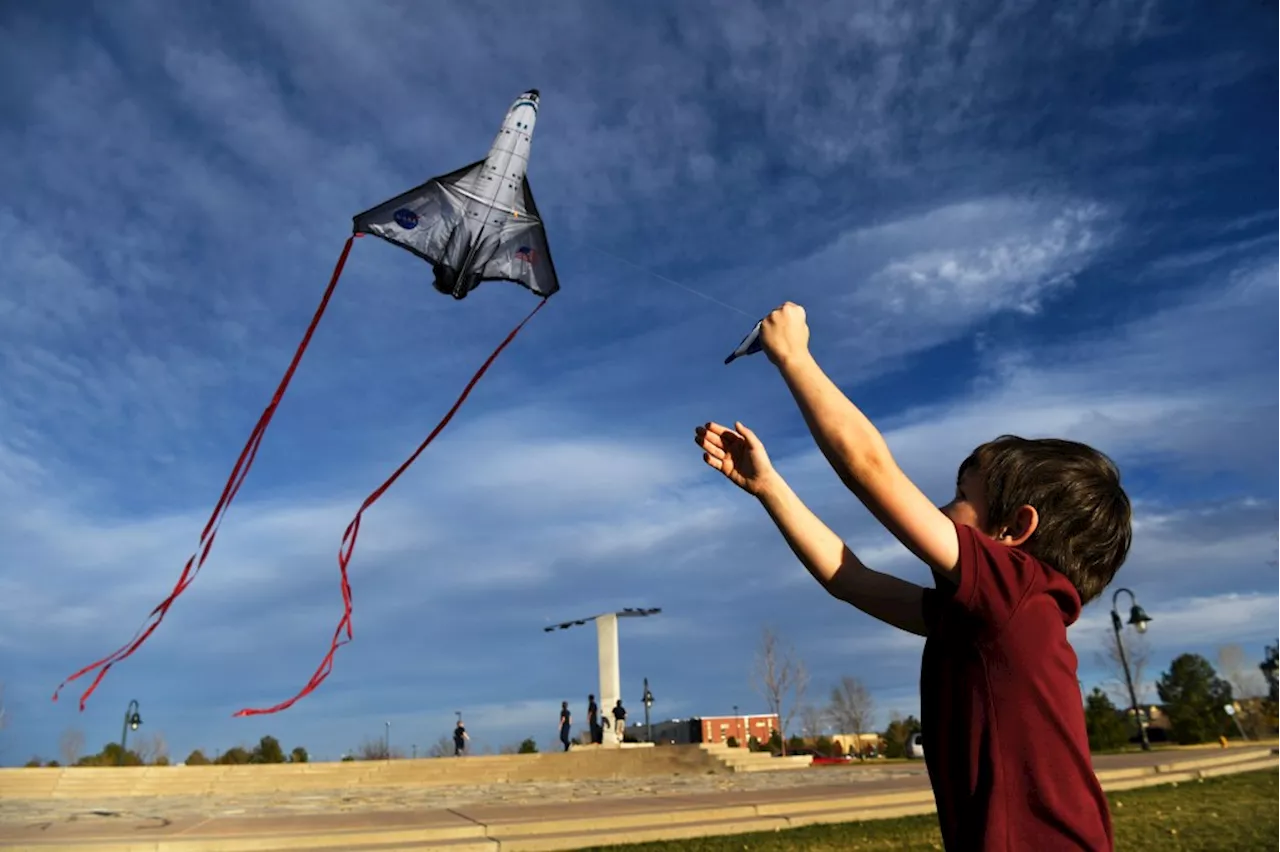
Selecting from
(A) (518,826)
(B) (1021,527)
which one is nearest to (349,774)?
(A) (518,826)

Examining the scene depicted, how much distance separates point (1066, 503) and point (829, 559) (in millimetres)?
681

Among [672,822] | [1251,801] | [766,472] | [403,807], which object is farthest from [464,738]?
[766,472]

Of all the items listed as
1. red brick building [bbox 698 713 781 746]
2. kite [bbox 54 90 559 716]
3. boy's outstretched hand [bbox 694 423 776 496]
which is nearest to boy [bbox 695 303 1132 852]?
boy's outstretched hand [bbox 694 423 776 496]

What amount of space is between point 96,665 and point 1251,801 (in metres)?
14.2

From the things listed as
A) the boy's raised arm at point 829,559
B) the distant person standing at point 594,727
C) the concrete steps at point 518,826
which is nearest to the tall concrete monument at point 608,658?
the distant person standing at point 594,727

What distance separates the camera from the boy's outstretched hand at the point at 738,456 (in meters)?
2.41

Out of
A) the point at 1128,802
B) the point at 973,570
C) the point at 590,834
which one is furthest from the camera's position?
the point at 1128,802

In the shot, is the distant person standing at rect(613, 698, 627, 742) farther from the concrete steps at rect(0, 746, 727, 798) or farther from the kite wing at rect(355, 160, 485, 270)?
the kite wing at rect(355, 160, 485, 270)

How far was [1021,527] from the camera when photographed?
1912 millimetres

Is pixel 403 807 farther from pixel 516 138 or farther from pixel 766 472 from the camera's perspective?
pixel 766 472

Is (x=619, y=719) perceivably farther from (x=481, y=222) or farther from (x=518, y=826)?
(x=481, y=222)

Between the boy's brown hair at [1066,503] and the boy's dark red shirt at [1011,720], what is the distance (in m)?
0.15

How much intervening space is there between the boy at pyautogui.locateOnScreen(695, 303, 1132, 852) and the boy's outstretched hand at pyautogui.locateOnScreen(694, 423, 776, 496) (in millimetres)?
552

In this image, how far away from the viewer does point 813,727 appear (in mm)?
65500
